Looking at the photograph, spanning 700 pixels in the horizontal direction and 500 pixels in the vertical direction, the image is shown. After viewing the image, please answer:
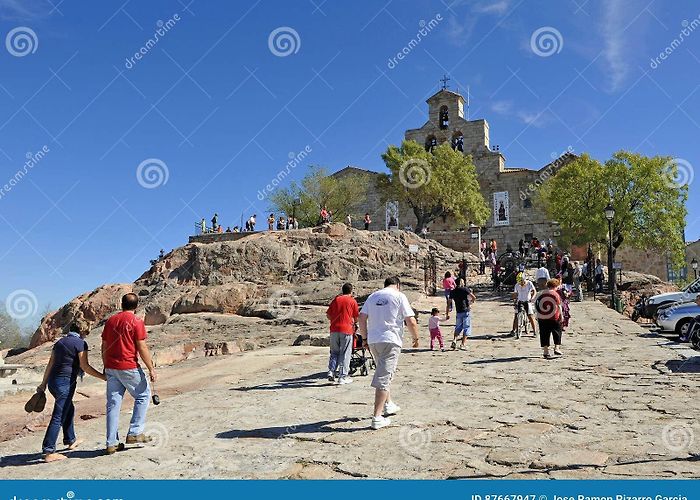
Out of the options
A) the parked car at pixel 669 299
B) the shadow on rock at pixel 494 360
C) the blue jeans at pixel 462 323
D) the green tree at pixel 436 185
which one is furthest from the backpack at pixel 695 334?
the green tree at pixel 436 185

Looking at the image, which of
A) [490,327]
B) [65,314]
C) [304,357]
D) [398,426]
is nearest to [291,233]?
[65,314]

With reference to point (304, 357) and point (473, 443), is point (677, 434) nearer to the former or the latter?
point (473, 443)

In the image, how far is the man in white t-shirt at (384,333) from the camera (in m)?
5.88

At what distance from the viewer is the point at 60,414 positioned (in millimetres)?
5406

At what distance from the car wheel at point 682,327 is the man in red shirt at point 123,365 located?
11.6m

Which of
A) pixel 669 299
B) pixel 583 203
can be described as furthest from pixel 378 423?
pixel 583 203

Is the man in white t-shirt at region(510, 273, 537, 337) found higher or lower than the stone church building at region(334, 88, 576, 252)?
lower

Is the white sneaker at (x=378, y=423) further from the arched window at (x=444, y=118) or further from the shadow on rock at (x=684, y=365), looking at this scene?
the arched window at (x=444, y=118)

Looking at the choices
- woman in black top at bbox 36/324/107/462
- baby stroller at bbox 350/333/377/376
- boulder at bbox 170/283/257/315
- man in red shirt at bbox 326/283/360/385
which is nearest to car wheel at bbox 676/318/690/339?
baby stroller at bbox 350/333/377/376

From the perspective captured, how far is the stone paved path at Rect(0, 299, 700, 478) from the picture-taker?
4.66 metres

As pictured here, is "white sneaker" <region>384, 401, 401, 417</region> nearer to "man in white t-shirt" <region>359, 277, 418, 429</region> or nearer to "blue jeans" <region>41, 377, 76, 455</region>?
"man in white t-shirt" <region>359, 277, 418, 429</region>

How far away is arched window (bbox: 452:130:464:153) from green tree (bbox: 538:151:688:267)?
26.1 m

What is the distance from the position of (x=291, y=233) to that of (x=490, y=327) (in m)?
17.5

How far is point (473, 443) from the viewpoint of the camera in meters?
5.24
